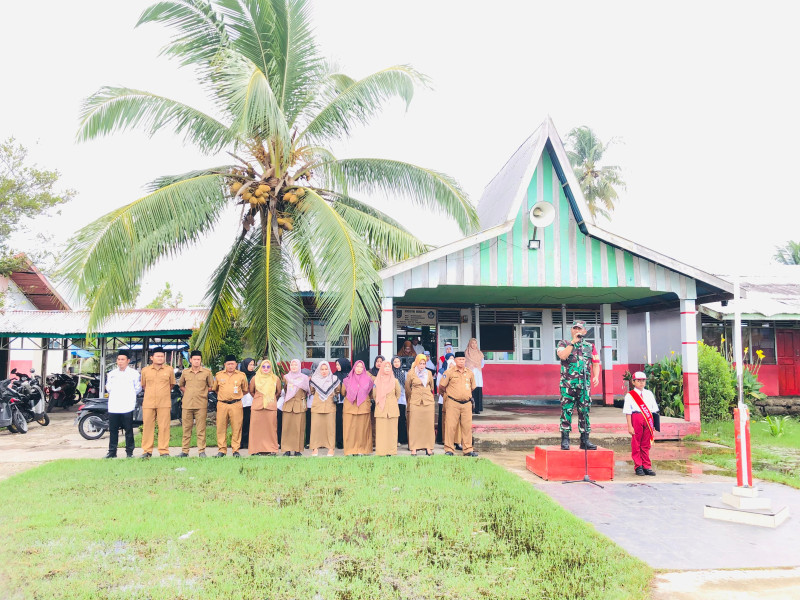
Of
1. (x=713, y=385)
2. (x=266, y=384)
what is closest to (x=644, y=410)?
(x=266, y=384)

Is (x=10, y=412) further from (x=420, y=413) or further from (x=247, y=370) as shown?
(x=420, y=413)

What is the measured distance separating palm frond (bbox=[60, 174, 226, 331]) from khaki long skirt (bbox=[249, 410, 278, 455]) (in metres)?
2.61

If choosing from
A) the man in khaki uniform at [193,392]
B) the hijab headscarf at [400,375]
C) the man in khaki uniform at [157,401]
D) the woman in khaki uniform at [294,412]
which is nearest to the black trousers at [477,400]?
the hijab headscarf at [400,375]

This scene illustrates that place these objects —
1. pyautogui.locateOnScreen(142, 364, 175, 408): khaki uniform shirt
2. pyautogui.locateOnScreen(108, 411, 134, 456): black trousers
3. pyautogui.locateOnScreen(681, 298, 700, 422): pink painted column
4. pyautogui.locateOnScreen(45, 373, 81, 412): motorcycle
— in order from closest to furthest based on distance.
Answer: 1. pyautogui.locateOnScreen(142, 364, 175, 408): khaki uniform shirt
2. pyautogui.locateOnScreen(108, 411, 134, 456): black trousers
3. pyautogui.locateOnScreen(681, 298, 700, 422): pink painted column
4. pyautogui.locateOnScreen(45, 373, 81, 412): motorcycle

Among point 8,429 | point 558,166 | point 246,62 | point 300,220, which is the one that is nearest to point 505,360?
point 558,166

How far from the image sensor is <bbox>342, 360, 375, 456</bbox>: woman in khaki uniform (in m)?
8.40

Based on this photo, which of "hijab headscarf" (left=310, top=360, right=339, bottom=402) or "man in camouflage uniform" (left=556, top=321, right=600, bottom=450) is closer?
"man in camouflage uniform" (left=556, top=321, right=600, bottom=450)

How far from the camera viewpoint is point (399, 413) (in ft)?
28.8

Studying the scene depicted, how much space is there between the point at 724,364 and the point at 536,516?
836cm

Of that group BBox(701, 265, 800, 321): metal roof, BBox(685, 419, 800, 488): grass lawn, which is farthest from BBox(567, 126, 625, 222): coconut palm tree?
BBox(685, 419, 800, 488): grass lawn

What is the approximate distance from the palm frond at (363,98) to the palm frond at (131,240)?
6.59 ft

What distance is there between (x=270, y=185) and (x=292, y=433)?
4.18 m

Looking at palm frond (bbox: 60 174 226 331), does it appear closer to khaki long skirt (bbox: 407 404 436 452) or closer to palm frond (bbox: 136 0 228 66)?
palm frond (bbox: 136 0 228 66)

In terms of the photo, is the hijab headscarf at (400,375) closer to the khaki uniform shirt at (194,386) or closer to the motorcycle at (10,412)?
the khaki uniform shirt at (194,386)
